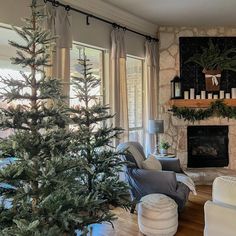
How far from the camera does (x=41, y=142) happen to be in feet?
5.15

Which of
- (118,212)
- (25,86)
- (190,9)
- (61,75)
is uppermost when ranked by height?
(190,9)

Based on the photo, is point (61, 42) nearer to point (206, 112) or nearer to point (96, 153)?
point (96, 153)

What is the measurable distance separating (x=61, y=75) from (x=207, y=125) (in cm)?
349

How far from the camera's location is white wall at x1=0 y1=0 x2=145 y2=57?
10.3 ft

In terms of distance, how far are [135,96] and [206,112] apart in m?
1.52

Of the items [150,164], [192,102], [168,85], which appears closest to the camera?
[150,164]

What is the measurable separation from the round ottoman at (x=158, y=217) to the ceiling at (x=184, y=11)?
3.00m

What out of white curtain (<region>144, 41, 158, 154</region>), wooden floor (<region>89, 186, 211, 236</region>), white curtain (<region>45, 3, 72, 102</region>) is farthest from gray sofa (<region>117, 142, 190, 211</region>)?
white curtain (<region>144, 41, 158, 154</region>)

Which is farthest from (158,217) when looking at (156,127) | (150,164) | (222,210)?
(156,127)

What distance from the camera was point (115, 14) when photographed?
15.2ft

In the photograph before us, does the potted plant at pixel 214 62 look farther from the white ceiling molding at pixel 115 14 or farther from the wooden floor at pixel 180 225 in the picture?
the wooden floor at pixel 180 225

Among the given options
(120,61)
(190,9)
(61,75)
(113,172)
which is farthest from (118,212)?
(190,9)

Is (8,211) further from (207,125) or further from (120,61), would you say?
(207,125)

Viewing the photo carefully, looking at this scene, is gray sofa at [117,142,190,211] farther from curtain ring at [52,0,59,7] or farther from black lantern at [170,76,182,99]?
black lantern at [170,76,182,99]
